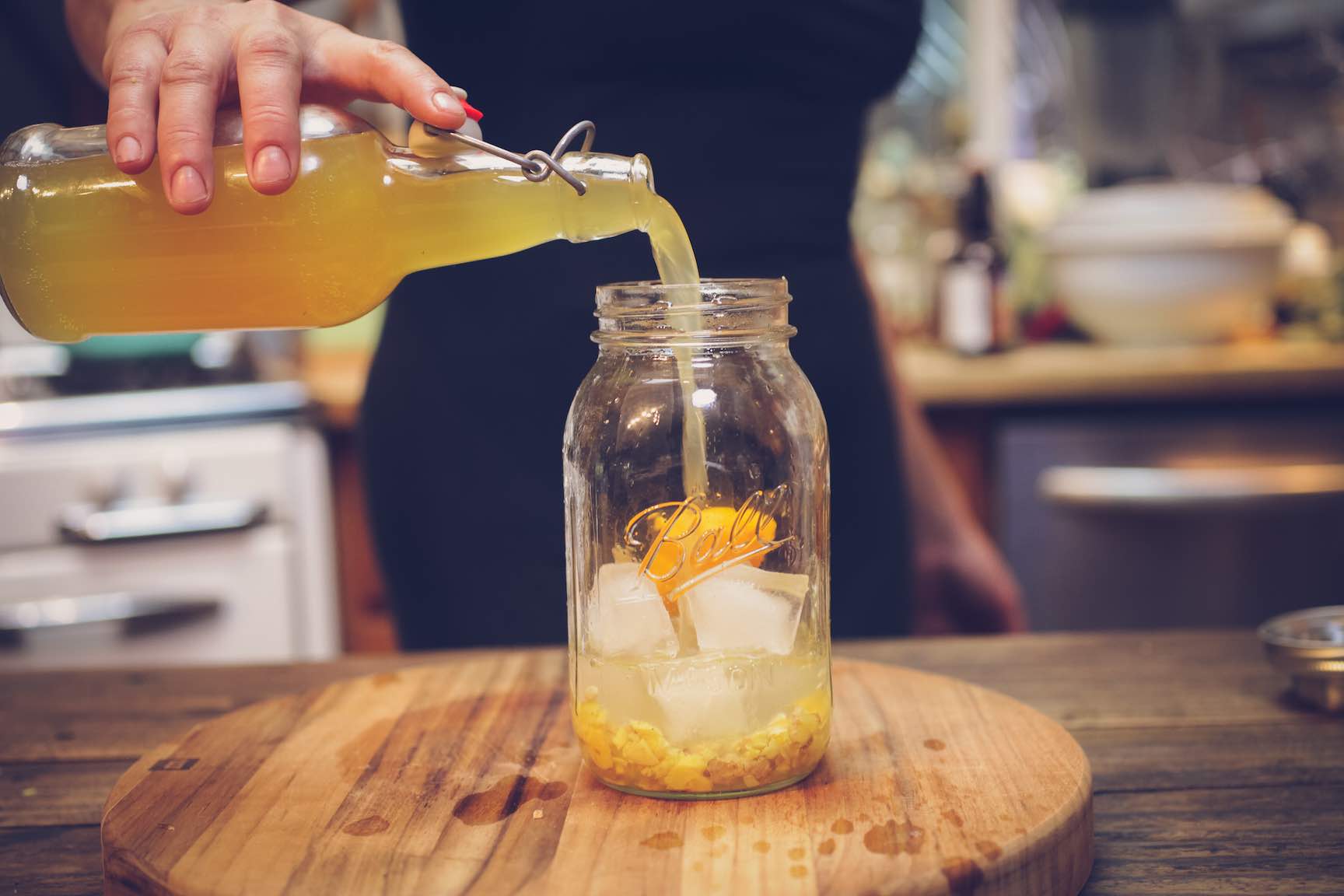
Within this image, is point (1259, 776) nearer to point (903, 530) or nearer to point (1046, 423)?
point (903, 530)

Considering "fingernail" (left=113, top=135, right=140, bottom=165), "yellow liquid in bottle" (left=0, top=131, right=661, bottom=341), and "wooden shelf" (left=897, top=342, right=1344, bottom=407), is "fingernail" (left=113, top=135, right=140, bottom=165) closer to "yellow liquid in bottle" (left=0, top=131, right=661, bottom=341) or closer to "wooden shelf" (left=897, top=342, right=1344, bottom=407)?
"yellow liquid in bottle" (left=0, top=131, right=661, bottom=341)

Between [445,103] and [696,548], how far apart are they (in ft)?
0.86

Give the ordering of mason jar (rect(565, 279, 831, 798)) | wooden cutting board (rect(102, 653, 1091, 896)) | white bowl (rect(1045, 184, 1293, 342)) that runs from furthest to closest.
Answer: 1. white bowl (rect(1045, 184, 1293, 342))
2. mason jar (rect(565, 279, 831, 798))
3. wooden cutting board (rect(102, 653, 1091, 896))

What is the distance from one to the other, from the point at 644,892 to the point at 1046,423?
1.57 meters

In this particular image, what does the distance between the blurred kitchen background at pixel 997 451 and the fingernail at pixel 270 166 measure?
1.13 meters

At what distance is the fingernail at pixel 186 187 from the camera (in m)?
0.64

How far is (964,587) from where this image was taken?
1.35m

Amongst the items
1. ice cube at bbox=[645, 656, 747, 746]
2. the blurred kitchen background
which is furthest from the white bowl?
ice cube at bbox=[645, 656, 747, 746]

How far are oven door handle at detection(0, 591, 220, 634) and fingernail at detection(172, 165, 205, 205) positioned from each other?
1373 mm

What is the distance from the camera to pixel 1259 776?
0.74 metres

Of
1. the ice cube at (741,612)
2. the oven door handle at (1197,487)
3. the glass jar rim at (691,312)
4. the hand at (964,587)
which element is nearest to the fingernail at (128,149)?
the glass jar rim at (691,312)

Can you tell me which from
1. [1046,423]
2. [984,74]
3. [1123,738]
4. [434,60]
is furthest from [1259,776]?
[984,74]

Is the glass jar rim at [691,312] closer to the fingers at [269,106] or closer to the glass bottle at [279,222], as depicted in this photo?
the glass bottle at [279,222]

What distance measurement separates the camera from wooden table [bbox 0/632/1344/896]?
0.65 m
